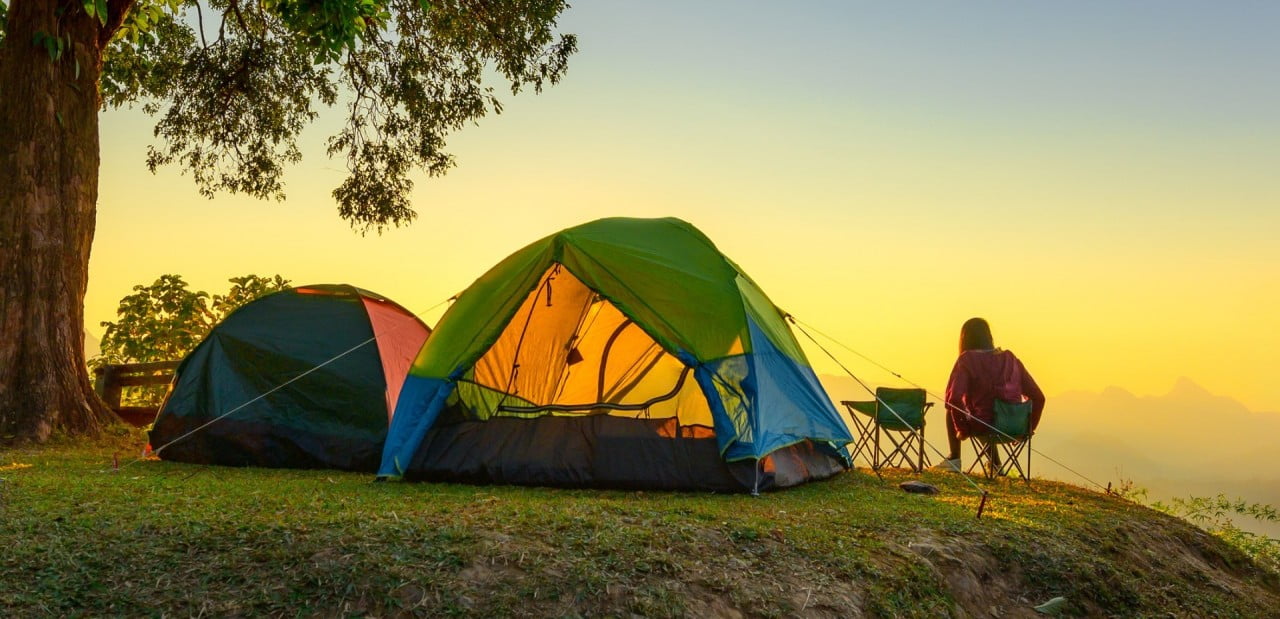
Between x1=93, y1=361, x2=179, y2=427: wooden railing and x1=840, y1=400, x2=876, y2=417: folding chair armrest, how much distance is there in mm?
9229

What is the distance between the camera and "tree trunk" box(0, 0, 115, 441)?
10242 millimetres

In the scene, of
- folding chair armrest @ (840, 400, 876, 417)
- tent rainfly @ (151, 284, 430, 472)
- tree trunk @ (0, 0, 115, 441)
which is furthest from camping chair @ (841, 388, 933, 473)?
tree trunk @ (0, 0, 115, 441)

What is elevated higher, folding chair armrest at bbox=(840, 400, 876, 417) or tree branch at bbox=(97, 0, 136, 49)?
tree branch at bbox=(97, 0, 136, 49)

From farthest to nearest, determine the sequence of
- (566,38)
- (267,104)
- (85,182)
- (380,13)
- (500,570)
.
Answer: (267,104) < (566,38) < (85,182) < (380,13) < (500,570)

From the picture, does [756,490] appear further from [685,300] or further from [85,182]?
[85,182]

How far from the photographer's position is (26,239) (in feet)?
34.0

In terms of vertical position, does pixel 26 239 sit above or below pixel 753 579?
above

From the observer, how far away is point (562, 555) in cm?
470

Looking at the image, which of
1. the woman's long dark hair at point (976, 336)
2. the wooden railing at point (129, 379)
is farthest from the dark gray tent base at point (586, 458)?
the wooden railing at point (129, 379)

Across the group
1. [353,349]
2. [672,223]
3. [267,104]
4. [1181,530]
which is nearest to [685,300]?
[672,223]

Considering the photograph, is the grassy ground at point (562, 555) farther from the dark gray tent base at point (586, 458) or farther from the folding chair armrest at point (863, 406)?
the folding chair armrest at point (863, 406)

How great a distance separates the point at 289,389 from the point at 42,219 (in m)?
3.72

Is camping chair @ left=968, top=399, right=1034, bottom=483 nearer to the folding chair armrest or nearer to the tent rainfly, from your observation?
the folding chair armrest

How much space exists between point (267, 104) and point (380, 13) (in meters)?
5.76
